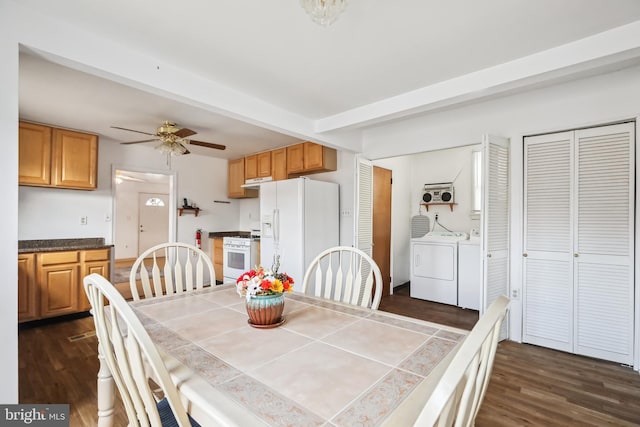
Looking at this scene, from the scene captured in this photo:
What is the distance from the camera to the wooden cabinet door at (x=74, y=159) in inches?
140

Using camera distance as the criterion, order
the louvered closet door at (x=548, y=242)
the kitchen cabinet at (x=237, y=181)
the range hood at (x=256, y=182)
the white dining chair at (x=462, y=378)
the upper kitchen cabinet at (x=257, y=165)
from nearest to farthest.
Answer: the white dining chair at (x=462, y=378) → the louvered closet door at (x=548, y=242) → the range hood at (x=256, y=182) → the upper kitchen cabinet at (x=257, y=165) → the kitchen cabinet at (x=237, y=181)

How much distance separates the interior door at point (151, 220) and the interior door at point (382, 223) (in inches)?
246

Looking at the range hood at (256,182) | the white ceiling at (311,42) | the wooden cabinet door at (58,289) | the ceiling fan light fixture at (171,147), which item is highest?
the white ceiling at (311,42)

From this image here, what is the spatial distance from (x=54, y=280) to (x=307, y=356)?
3744 mm

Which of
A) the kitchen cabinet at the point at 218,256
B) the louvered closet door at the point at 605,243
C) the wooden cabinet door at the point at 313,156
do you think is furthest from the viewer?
the kitchen cabinet at the point at 218,256

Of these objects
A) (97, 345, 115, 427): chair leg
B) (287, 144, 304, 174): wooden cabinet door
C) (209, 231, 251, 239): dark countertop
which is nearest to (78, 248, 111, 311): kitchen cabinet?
(209, 231, 251, 239): dark countertop

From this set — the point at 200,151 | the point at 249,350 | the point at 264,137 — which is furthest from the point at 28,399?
the point at 200,151

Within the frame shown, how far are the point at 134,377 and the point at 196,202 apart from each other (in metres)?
4.70

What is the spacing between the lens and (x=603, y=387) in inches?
83.6

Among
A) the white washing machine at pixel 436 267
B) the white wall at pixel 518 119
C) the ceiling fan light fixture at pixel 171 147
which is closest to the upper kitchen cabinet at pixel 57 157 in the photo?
the ceiling fan light fixture at pixel 171 147

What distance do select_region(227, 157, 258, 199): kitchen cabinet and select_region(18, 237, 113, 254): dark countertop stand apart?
212 centimetres

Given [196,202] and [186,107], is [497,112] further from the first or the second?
[196,202]

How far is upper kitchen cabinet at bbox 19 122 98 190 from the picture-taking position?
132 inches

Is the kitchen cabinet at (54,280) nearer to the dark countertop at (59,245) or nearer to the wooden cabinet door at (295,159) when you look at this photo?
the dark countertop at (59,245)
